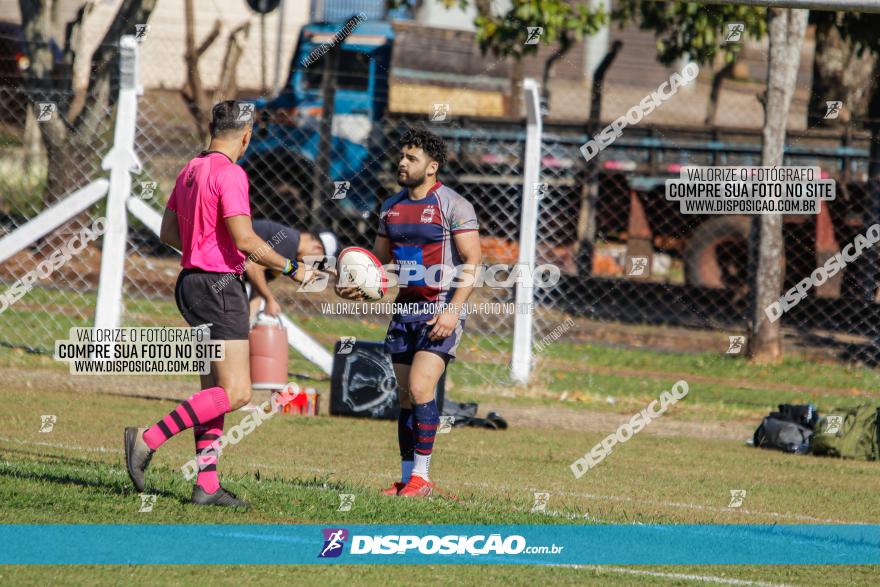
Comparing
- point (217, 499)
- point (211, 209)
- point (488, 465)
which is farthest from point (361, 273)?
point (488, 465)

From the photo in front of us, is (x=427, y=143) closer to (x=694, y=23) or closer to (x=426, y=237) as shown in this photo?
(x=426, y=237)

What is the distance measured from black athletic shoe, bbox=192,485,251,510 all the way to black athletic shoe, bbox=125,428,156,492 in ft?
0.92

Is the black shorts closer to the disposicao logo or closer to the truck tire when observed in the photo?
the disposicao logo

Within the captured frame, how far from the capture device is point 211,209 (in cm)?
611

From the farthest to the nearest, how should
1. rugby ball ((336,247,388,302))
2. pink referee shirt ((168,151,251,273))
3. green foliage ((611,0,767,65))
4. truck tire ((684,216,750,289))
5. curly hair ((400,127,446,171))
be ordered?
truck tire ((684,216,750,289)) → green foliage ((611,0,767,65)) → curly hair ((400,127,446,171)) → rugby ball ((336,247,388,302)) → pink referee shirt ((168,151,251,273))

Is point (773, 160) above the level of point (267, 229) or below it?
above

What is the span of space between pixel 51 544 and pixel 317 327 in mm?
9411

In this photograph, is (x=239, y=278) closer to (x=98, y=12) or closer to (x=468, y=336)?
(x=468, y=336)

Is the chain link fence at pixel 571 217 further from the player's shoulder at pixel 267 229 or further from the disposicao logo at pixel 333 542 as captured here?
the disposicao logo at pixel 333 542

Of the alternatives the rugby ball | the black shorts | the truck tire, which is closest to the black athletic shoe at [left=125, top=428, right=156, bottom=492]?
the black shorts

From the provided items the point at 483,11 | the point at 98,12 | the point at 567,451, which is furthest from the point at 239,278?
the point at 98,12

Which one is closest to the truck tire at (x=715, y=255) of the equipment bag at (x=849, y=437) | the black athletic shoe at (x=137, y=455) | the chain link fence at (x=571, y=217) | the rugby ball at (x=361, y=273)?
the chain link fence at (x=571, y=217)

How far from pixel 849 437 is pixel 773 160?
4.69m

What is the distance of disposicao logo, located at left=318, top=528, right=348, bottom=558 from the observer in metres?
5.39
